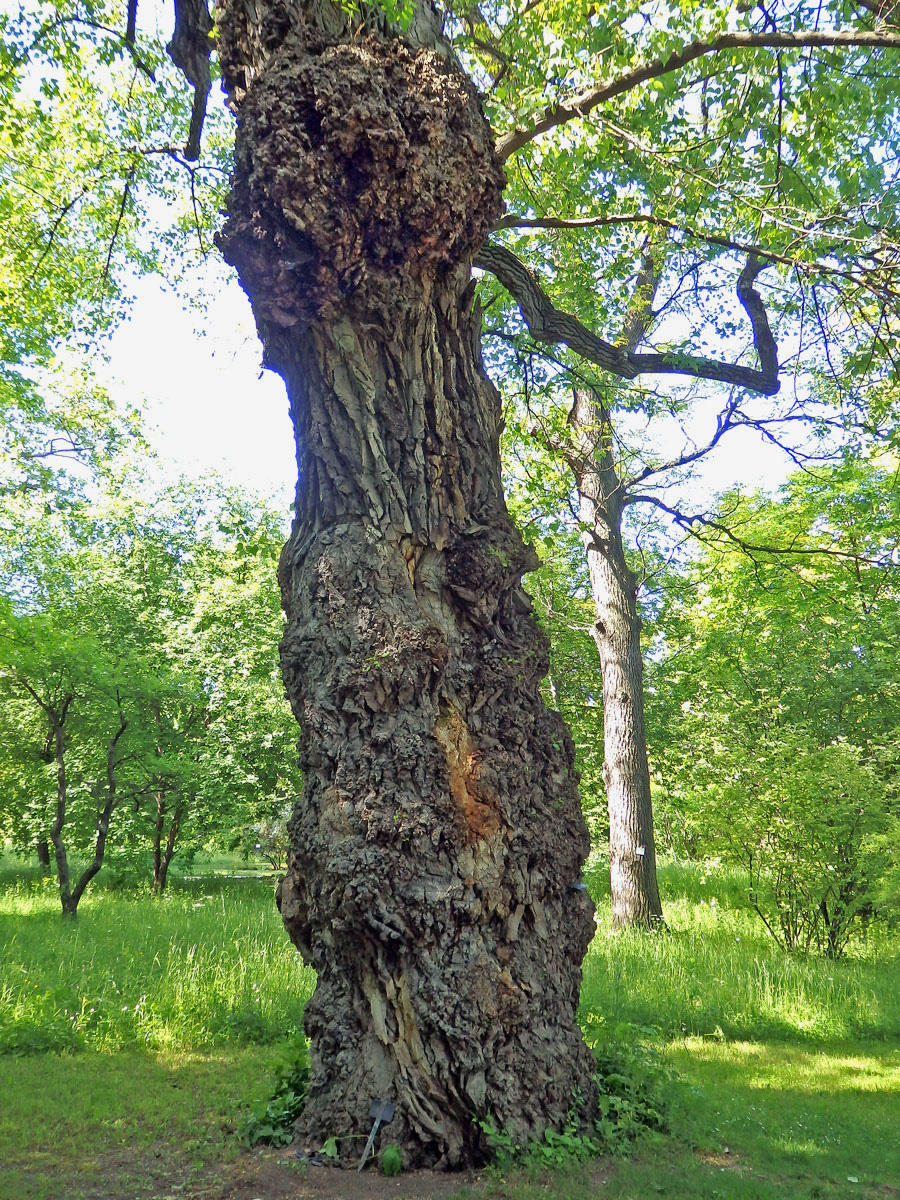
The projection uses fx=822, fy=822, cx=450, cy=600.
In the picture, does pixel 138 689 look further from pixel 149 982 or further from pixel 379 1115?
pixel 379 1115

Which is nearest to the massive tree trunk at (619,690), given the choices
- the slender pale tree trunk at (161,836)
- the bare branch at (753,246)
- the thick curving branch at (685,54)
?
the bare branch at (753,246)

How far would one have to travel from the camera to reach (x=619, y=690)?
446 inches

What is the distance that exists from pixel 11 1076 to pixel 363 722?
10.9ft

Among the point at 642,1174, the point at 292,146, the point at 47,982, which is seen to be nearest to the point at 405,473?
the point at 292,146

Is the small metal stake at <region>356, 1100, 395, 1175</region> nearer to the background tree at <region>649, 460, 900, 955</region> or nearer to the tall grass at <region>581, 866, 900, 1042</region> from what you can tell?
the tall grass at <region>581, 866, 900, 1042</region>

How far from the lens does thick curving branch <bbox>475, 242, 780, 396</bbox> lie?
623 centimetres

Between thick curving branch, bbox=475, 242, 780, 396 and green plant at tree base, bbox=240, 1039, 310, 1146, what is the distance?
17.1ft

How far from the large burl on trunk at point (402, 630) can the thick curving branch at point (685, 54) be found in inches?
37.2

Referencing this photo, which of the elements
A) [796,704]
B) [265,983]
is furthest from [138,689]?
[796,704]

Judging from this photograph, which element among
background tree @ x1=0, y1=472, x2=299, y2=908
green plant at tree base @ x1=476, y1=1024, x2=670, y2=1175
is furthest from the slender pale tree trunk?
green plant at tree base @ x1=476, y1=1024, x2=670, y2=1175

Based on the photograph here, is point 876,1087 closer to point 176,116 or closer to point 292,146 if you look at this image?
point 292,146

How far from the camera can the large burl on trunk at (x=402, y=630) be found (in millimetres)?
3619

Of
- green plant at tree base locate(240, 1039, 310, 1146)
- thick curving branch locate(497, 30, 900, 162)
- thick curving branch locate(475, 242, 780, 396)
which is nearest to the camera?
green plant at tree base locate(240, 1039, 310, 1146)

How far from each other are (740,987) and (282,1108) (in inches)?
210
